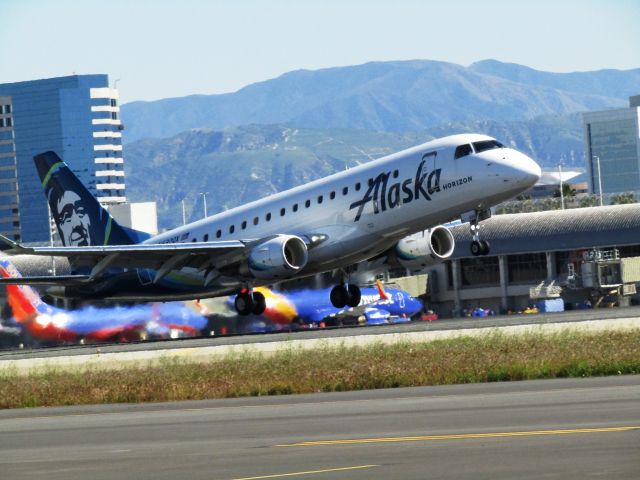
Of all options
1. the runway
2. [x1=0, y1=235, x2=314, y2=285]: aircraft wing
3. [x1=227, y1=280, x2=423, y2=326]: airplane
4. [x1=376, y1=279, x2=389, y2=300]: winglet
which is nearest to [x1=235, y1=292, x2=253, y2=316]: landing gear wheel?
[x1=0, y1=235, x2=314, y2=285]: aircraft wing

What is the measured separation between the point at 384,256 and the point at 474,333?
8.49 meters

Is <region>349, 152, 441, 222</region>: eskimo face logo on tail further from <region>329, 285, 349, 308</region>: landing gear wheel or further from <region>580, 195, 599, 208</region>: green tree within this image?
<region>580, 195, 599, 208</region>: green tree

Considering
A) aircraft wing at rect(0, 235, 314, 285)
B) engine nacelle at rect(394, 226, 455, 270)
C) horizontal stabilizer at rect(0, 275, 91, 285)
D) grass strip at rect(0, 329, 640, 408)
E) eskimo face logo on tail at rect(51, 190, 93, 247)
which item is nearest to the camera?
grass strip at rect(0, 329, 640, 408)

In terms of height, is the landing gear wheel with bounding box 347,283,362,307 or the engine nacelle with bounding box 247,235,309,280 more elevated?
the engine nacelle with bounding box 247,235,309,280

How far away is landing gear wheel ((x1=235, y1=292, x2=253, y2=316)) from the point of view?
54188 mm

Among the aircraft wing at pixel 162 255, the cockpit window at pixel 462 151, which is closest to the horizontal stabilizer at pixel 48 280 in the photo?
the aircraft wing at pixel 162 255

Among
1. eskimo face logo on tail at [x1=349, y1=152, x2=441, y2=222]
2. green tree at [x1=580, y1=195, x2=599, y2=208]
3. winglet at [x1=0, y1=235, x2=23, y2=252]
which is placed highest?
green tree at [x1=580, y1=195, x2=599, y2=208]

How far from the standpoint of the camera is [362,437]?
19.8m

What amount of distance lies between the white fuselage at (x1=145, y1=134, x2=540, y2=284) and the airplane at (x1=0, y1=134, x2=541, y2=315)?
0.04 metres

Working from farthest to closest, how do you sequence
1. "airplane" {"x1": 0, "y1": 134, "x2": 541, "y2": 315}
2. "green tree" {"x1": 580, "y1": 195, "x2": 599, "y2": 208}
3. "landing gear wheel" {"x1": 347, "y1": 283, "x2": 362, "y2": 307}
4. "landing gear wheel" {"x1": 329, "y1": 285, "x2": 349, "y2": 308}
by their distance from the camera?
1. "green tree" {"x1": 580, "y1": 195, "x2": 599, "y2": 208}
2. "landing gear wheel" {"x1": 347, "y1": 283, "x2": 362, "y2": 307}
3. "landing gear wheel" {"x1": 329, "y1": 285, "x2": 349, "y2": 308}
4. "airplane" {"x1": 0, "y1": 134, "x2": 541, "y2": 315}

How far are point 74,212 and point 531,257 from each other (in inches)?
2283

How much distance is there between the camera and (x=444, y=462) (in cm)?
1639

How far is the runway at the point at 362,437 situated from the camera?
16203 mm

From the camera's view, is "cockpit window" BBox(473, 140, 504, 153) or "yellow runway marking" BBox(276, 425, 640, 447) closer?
"yellow runway marking" BBox(276, 425, 640, 447)
